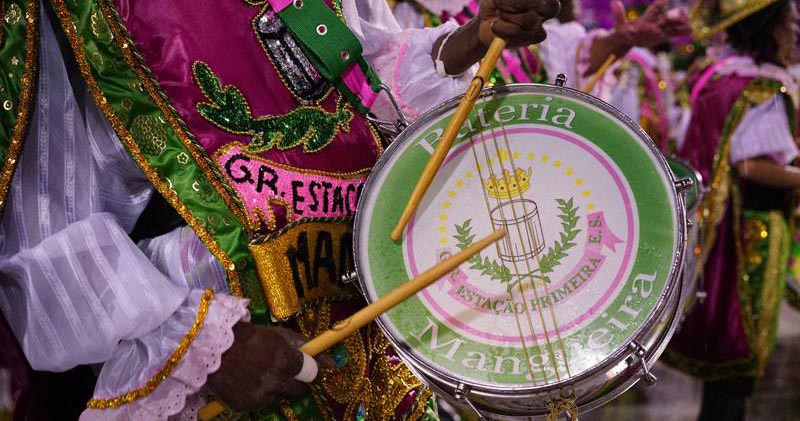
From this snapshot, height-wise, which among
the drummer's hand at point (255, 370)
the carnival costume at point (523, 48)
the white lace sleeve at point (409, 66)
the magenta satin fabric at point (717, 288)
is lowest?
the magenta satin fabric at point (717, 288)

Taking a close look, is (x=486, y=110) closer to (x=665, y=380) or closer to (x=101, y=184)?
(x=101, y=184)

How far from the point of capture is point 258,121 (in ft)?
5.24

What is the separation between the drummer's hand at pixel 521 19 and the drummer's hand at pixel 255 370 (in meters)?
0.61

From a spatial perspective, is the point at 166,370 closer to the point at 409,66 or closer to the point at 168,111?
the point at 168,111

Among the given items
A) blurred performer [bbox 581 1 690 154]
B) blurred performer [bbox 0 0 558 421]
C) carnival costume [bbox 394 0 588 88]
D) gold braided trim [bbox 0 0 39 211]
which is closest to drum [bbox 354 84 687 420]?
blurred performer [bbox 0 0 558 421]

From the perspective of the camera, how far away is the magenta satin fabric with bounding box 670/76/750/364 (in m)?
4.37

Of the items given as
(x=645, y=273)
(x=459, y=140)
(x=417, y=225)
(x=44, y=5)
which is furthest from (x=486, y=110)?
(x=44, y=5)

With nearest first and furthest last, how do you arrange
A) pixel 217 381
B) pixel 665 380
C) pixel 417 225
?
pixel 217 381
pixel 417 225
pixel 665 380

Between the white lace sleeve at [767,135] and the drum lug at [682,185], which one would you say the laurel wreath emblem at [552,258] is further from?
the white lace sleeve at [767,135]

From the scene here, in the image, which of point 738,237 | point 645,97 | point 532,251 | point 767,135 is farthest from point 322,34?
point 645,97

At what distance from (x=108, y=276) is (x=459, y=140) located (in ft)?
1.96

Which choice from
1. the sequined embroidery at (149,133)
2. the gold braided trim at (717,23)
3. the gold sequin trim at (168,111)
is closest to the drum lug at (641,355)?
the gold sequin trim at (168,111)

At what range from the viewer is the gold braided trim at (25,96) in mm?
1485

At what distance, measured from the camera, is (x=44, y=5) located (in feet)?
5.09
